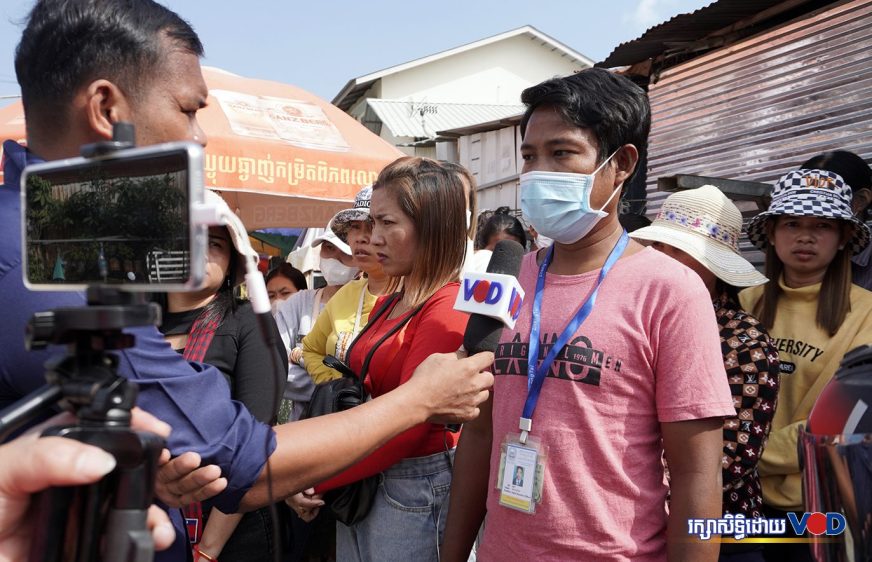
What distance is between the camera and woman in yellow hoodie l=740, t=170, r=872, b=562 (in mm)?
2666

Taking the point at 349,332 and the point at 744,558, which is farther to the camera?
the point at 349,332

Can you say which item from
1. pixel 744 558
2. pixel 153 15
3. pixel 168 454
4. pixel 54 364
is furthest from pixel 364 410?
pixel 744 558

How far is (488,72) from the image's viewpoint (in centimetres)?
2517

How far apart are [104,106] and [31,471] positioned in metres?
0.73

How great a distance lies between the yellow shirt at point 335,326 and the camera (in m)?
3.16

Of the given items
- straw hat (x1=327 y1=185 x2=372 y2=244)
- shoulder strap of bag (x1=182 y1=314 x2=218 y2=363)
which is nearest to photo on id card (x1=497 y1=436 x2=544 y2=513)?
shoulder strap of bag (x1=182 y1=314 x2=218 y2=363)

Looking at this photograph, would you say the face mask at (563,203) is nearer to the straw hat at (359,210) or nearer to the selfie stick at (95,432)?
the selfie stick at (95,432)

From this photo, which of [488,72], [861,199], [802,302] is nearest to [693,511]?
[802,302]

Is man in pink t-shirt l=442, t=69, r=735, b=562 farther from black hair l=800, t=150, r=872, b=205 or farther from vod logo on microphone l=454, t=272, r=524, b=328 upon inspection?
black hair l=800, t=150, r=872, b=205

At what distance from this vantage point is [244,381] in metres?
2.66

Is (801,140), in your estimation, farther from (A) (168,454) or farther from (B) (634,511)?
(A) (168,454)

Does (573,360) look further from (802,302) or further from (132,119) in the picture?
(802,302)

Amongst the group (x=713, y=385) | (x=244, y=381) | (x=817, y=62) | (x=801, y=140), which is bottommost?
(x=244, y=381)

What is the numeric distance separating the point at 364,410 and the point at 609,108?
1.15 metres
